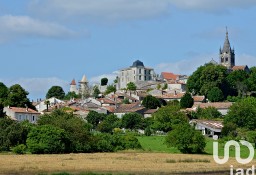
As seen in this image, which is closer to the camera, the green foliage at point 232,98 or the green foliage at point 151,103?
the green foliage at point 232,98

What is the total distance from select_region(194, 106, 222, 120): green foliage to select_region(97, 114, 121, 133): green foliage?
43.8ft

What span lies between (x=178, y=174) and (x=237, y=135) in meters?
46.4

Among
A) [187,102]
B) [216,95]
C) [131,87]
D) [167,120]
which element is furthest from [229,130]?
[131,87]

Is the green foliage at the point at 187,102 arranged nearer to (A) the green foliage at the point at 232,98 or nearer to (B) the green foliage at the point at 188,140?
(A) the green foliage at the point at 232,98

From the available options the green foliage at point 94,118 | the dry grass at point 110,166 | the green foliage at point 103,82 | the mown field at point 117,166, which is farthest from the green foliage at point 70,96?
the dry grass at point 110,166

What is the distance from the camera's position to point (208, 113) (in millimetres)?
112812

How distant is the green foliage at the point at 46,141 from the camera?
6594 centimetres

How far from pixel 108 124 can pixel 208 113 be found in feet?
63.3

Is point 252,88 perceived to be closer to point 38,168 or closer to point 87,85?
point 87,85

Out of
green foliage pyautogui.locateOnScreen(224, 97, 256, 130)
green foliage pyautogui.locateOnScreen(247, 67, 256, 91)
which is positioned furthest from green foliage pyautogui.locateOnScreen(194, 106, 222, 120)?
green foliage pyautogui.locateOnScreen(247, 67, 256, 91)

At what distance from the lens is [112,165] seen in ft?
161

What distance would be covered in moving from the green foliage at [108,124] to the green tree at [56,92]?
70.2 meters

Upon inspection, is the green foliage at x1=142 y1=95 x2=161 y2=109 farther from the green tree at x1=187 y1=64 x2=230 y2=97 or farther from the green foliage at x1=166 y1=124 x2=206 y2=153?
the green foliage at x1=166 y1=124 x2=206 y2=153

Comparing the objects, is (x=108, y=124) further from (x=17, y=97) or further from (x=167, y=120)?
(x=17, y=97)
